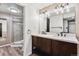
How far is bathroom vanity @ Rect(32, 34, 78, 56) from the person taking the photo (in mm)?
1240

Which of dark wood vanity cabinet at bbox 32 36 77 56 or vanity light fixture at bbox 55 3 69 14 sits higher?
vanity light fixture at bbox 55 3 69 14

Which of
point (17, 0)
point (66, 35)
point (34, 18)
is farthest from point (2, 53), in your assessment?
point (66, 35)

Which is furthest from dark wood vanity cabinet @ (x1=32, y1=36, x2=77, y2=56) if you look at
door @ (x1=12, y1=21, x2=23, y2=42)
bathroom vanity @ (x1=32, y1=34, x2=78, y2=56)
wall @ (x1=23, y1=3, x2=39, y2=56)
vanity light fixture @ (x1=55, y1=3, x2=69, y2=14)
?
vanity light fixture @ (x1=55, y1=3, x2=69, y2=14)

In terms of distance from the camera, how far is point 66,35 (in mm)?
1317

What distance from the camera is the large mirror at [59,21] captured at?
1.28 meters

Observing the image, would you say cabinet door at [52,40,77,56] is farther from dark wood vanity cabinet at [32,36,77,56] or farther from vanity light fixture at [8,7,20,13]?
vanity light fixture at [8,7,20,13]

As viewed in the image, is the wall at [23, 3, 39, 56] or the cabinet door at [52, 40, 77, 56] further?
the wall at [23, 3, 39, 56]

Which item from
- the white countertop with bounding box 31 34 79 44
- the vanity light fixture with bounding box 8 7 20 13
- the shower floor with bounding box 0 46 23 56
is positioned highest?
the vanity light fixture with bounding box 8 7 20 13

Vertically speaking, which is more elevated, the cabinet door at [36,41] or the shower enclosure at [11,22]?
the shower enclosure at [11,22]

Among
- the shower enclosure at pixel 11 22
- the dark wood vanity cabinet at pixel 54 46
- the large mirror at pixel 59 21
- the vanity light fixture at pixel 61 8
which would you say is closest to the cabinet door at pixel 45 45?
the dark wood vanity cabinet at pixel 54 46

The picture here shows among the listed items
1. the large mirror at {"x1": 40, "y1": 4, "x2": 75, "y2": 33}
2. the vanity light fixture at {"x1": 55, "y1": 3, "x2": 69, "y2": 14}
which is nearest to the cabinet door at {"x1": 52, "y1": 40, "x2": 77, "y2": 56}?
the large mirror at {"x1": 40, "y1": 4, "x2": 75, "y2": 33}

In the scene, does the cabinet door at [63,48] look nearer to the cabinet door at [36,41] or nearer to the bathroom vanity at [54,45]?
the bathroom vanity at [54,45]

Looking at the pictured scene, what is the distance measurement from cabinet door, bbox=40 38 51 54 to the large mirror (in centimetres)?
15

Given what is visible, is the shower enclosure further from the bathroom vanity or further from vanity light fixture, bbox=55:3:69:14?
vanity light fixture, bbox=55:3:69:14
